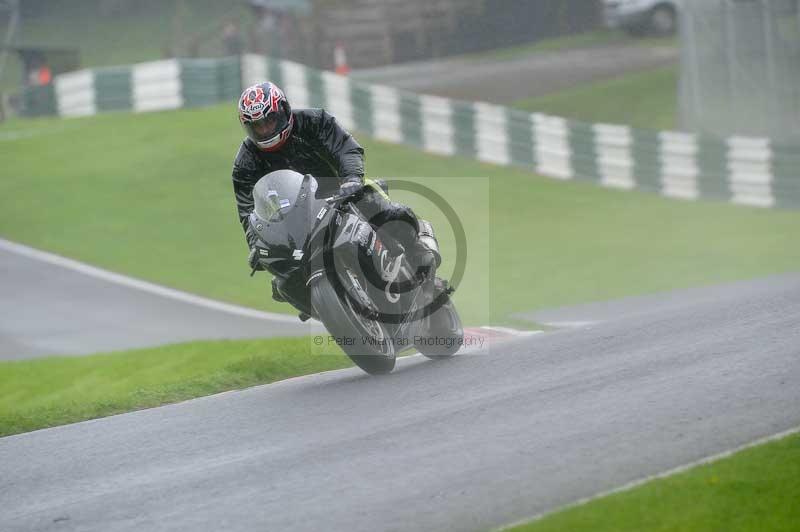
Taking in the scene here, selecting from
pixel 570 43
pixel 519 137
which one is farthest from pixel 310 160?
pixel 570 43

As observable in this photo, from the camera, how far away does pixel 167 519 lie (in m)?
5.21

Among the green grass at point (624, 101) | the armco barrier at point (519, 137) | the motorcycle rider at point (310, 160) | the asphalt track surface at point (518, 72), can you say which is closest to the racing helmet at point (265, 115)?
the motorcycle rider at point (310, 160)

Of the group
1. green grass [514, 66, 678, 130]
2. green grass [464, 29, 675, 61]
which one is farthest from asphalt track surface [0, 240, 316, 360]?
green grass [464, 29, 675, 61]

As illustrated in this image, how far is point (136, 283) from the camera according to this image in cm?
1573

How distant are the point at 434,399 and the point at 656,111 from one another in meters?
17.1

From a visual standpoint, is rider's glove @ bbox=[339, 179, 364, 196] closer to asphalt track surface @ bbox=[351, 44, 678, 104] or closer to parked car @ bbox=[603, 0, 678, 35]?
asphalt track surface @ bbox=[351, 44, 678, 104]

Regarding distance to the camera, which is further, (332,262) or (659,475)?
(332,262)

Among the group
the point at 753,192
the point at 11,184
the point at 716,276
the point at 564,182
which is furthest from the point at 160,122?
the point at 716,276

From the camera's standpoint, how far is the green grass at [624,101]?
22547 millimetres

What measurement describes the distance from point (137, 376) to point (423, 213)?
295 centimetres

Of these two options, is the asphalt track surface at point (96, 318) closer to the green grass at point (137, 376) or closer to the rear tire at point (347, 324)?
the green grass at point (137, 376)

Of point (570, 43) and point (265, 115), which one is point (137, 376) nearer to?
point (265, 115)

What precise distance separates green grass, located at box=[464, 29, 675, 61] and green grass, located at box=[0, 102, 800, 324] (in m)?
7.41

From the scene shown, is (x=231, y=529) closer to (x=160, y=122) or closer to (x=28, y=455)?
(x=28, y=455)
